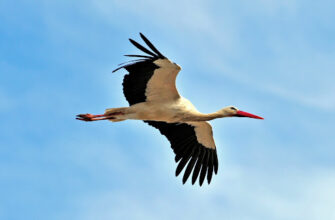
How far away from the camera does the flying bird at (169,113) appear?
12.4m

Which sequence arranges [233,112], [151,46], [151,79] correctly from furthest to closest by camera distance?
[233,112], [151,79], [151,46]

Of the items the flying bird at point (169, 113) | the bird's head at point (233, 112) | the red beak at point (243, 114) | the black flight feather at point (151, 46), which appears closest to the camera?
the black flight feather at point (151, 46)

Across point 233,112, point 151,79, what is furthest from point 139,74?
point 233,112

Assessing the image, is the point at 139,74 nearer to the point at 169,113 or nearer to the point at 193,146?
the point at 169,113

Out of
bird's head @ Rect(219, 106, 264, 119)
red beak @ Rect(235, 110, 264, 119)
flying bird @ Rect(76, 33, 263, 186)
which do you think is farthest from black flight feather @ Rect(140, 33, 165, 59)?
red beak @ Rect(235, 110, 264, 119)

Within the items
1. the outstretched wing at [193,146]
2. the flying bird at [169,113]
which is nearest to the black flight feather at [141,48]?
the flying bird at [169,113]

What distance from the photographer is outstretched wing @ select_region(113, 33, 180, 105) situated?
1212 centimetres

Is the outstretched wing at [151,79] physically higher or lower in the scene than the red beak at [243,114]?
lower

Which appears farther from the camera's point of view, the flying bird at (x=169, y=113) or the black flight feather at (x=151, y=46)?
the flying bird at (x=169, y=113)

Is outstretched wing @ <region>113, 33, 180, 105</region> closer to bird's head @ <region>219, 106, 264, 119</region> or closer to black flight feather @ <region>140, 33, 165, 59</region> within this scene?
black flight feather @ <region>140, 33, 165, 59</region>

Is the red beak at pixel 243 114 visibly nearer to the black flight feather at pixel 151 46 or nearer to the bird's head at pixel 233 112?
the bird's head at pixel 233 112

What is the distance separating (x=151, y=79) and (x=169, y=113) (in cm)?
Result: 83

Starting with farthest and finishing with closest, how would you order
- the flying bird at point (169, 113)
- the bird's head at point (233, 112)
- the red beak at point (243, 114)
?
the red beak at point (243, 114), the bird's head at point (233, 112), the flying bird at point (169, 113)

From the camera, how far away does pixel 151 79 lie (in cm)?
1271
